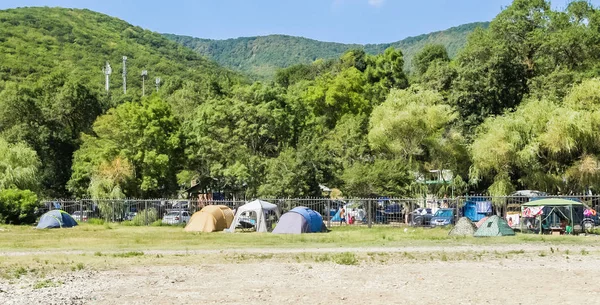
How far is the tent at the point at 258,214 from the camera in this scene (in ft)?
116

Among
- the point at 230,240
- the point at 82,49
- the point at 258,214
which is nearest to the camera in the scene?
the point at 230,240

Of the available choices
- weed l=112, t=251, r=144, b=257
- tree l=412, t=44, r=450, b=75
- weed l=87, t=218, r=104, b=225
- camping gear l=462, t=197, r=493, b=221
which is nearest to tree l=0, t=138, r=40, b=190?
weed l=87, t=218, r=104, b=225

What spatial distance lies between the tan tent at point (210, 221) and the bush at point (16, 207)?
466 inches

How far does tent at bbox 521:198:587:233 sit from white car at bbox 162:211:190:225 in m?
20.2

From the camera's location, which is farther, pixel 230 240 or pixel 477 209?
pixel 477 209

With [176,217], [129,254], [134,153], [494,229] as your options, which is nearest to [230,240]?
[129,254]

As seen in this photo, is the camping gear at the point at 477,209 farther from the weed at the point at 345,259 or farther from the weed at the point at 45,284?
the weed at the point at 45,284

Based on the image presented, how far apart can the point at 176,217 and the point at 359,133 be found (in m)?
16.9

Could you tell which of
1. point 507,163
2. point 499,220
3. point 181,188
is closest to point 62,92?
point 181,188

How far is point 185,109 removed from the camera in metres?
71.6

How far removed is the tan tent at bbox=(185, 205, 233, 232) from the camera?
36.2 m

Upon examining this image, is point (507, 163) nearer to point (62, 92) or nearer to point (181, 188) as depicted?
point (181, 188)

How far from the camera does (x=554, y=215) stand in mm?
32969

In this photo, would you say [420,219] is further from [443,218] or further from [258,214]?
[258,214]
